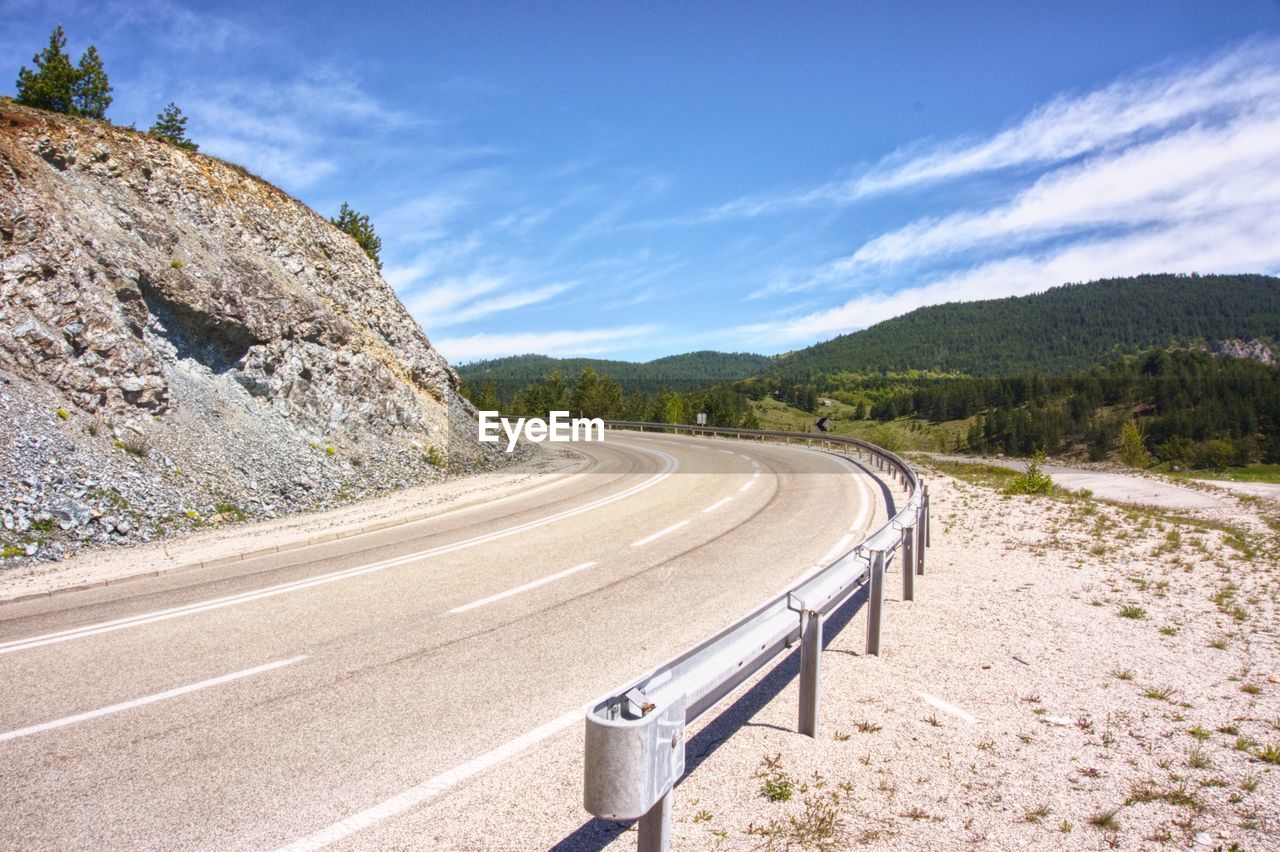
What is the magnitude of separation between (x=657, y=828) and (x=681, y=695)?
0.52m

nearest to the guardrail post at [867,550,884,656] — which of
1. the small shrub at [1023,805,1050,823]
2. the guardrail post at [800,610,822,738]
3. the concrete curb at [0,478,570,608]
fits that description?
the guardrail post at [800,610,822,738]

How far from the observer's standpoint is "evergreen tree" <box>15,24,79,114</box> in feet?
66.2

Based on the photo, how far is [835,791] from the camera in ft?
Result: 12.9

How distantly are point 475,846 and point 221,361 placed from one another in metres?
18.7

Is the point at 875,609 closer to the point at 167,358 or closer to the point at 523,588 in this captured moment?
the point at 523,588

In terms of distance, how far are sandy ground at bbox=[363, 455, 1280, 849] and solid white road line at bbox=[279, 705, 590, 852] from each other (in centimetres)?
10

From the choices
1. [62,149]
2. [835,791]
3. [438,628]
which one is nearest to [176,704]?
[438,628]

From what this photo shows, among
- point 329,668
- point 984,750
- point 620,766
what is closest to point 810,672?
point 984,750

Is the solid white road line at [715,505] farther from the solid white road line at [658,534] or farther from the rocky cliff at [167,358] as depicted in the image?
the rocky cliff at [167,358]

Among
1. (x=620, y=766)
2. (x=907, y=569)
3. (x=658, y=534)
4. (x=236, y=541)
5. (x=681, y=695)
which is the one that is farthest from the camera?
(x=658, y=534)

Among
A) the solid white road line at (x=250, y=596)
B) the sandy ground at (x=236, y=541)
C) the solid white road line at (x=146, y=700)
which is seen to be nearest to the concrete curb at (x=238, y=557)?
the sandy ground at (x=236, y=541)

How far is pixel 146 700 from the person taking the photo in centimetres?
521

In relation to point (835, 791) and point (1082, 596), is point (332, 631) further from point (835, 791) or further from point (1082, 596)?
point (1082, 596)

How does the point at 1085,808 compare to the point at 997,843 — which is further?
the point at 1085,808
